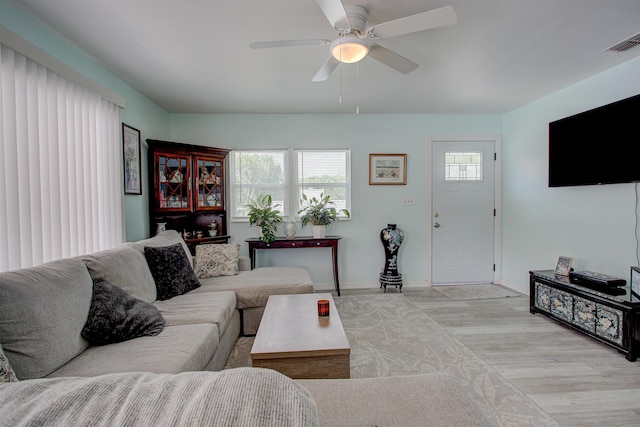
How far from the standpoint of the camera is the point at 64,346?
1.41 m

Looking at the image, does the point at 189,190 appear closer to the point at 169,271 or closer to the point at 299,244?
the point at 169,271

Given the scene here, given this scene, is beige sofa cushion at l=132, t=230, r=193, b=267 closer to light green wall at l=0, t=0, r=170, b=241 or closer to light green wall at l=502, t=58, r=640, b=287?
light green wall at l=0, t=0, r=170, b=241

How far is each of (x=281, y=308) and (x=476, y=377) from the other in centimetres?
145

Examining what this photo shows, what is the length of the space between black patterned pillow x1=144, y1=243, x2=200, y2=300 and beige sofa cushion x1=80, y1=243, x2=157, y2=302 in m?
0.05

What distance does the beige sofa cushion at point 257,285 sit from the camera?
2.68 metres

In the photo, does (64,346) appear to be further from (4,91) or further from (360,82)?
(360,82)

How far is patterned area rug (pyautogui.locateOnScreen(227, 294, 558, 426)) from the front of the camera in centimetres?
176

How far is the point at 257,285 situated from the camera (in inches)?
109

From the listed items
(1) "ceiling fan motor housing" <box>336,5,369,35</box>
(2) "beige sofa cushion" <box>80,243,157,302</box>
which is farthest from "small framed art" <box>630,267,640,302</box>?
(2) "beige sofa cushion" <box>80,243,157,302</box>

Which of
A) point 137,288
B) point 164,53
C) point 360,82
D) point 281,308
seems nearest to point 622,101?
point 360,82

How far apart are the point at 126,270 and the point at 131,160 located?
1.52 meters

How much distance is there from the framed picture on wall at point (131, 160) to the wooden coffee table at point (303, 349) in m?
2.20

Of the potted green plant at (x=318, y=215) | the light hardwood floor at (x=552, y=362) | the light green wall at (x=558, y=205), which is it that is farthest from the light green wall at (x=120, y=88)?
the light green wall at (x=558, y=205)

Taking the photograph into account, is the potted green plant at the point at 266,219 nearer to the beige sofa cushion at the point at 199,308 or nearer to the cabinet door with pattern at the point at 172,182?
the cabinet door with pattern at the point at 172,182
